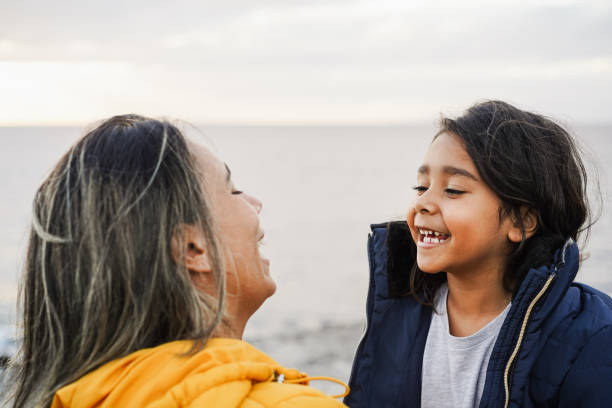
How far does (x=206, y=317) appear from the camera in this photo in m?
1.84

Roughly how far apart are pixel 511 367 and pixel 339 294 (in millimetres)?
13870

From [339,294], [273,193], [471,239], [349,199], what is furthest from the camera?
[273,193]

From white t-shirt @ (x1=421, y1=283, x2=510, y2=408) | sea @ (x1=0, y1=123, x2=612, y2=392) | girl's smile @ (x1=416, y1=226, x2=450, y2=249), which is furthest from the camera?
sea @ (x1=0, y1=123, x2=612, y2=392)

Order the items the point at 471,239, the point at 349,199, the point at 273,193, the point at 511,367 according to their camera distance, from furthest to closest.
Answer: the point at 273,193
the point at 349,199
the point at 471,239
the point at 511,367

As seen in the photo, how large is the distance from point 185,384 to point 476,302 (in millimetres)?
2021

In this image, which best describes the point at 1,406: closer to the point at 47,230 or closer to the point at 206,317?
the point at 47,230

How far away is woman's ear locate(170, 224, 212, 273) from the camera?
71.3 inches

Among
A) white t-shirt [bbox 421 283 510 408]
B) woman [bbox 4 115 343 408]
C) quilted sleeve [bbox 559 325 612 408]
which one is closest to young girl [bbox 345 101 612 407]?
white t-shirt [bbox 421 283 510 408]

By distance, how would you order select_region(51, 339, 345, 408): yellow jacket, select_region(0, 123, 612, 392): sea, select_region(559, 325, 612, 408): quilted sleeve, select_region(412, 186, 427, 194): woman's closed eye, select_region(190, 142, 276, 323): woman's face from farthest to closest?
select_region(0, 123, 612, 392): sea → select_region(412, 186, 427, 194): woman's closed eye → select_region(559, 325, 612, 408): quilted sleeve → select_region(190, 142, 276, 323): woman's face → select_region(51, 339, 345, 408): yellow jacket

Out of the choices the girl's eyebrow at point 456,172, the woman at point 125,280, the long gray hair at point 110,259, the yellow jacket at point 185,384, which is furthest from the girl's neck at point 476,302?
the long gray hair at point 110,259

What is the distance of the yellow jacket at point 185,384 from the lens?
59.4 inches

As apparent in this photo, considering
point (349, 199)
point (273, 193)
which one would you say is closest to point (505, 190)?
point (349, 199)

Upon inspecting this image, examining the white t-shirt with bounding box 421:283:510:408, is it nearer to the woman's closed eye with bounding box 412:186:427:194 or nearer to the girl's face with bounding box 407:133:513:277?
the girl's face with bounding box 407:133:513:277

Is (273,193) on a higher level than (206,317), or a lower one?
lower
